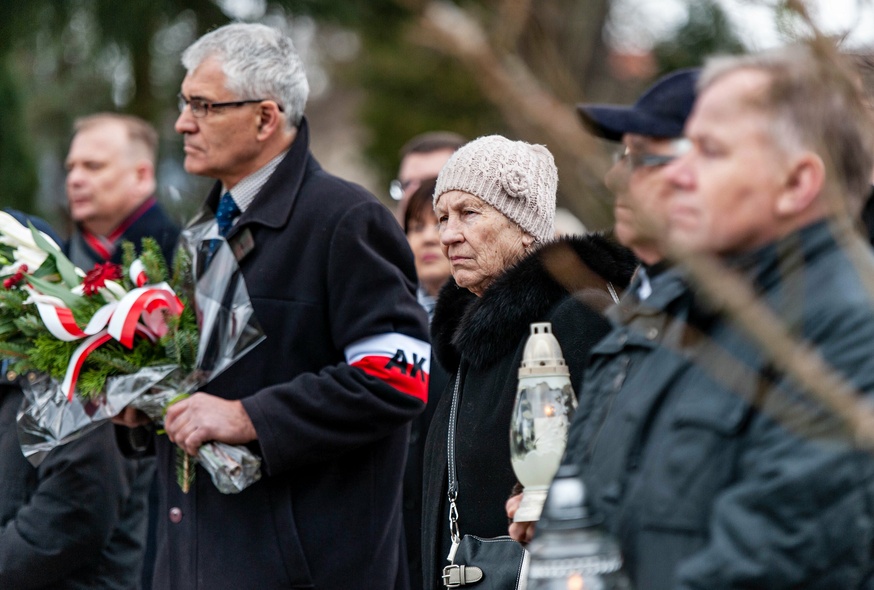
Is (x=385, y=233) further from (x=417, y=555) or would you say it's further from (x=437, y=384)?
(x=417, y=555)

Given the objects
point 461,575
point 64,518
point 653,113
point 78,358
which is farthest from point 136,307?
point 653,113

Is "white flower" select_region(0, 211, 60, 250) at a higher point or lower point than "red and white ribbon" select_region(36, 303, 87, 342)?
higher

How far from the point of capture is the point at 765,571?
200cm

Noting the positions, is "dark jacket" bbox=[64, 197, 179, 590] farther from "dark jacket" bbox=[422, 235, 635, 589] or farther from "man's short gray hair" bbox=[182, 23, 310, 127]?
"dark jacket" bbox=[422, 235, 635, 589]

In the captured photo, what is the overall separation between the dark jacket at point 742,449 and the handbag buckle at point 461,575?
0.86 m

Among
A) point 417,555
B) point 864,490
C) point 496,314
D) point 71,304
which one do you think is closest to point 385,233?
point 496,314

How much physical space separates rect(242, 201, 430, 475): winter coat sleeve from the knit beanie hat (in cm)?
39

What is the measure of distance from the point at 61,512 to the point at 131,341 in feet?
2.47

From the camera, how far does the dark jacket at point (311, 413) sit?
3859 millimetres

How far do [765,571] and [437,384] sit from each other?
9.59 feet

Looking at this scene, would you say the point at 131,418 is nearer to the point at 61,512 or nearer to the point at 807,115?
the point at 61,512

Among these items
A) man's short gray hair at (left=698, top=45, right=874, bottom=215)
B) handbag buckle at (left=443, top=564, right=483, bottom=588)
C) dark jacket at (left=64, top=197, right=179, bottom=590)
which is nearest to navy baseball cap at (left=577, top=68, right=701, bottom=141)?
man's short gray hair at (left=698, top=45, right=874, bottom=215)

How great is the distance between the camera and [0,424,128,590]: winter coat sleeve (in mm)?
4266

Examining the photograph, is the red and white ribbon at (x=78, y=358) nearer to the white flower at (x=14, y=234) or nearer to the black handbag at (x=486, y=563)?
the white flower at (x=14, y=234)
